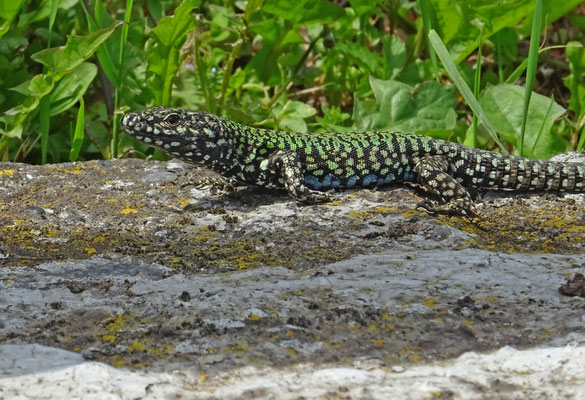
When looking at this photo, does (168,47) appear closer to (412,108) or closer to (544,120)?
(412,108)

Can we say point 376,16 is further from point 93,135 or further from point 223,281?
point 223,281

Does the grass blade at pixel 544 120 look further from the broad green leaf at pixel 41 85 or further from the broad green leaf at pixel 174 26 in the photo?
the broad green leaf at pixel 41 85

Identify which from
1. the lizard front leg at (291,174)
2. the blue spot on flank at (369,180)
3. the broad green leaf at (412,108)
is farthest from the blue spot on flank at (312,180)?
the broad green leaf at (412,108)

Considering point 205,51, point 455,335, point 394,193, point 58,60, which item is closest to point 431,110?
point 394,193

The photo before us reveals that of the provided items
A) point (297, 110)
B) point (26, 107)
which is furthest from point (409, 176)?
point (26, 107)

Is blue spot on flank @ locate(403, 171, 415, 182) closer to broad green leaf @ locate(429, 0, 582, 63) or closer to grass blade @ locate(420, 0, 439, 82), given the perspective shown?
grass blade @ locate(420, 0, 439, 82)
